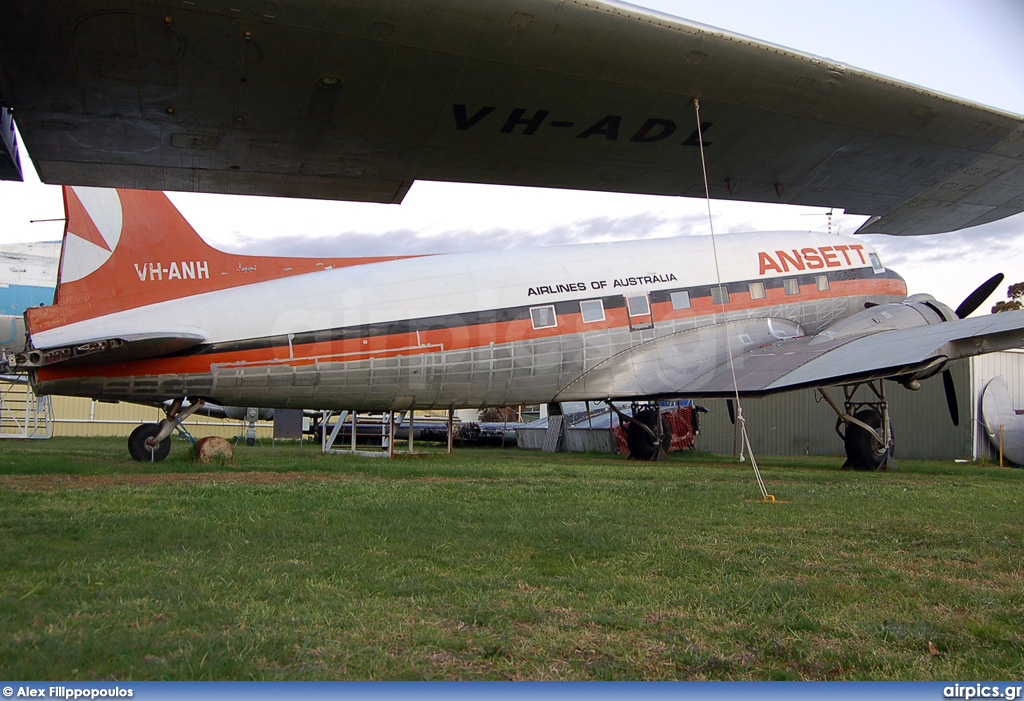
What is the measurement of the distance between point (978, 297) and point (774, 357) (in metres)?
5.39

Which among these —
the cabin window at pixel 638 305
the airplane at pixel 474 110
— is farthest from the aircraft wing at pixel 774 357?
the airplane at pixel 474 110

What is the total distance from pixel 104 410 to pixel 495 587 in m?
42.5

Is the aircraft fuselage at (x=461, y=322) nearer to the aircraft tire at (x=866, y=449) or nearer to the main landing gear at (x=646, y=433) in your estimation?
the aircraft tire at (x=866, y=449)

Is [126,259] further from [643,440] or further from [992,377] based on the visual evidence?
[992,377]

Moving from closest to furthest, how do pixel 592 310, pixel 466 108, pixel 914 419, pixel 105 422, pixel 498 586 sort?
pixel 466 108
pixel 498 586
pixel 592 310
pixel 914 419
pixel 105 422

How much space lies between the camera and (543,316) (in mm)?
15914

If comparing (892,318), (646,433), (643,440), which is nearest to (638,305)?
→ (646,433)

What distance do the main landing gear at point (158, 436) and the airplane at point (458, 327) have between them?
36 millimetres

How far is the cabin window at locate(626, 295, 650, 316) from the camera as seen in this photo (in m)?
17.2

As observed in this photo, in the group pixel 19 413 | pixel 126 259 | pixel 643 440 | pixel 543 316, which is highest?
pixel 19 413

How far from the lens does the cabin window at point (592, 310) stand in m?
16.5

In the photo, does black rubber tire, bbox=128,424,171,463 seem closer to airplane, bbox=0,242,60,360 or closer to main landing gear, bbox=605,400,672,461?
main landing gear, bbox=605,400,672,461

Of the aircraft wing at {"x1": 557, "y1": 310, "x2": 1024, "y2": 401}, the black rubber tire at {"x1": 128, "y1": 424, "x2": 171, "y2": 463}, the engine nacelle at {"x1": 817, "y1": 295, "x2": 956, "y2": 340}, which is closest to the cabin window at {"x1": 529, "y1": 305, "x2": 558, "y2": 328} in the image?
the aircraft wing at {"x1": 557, "y1": 310, "x2": 1024, "y2": 401}
